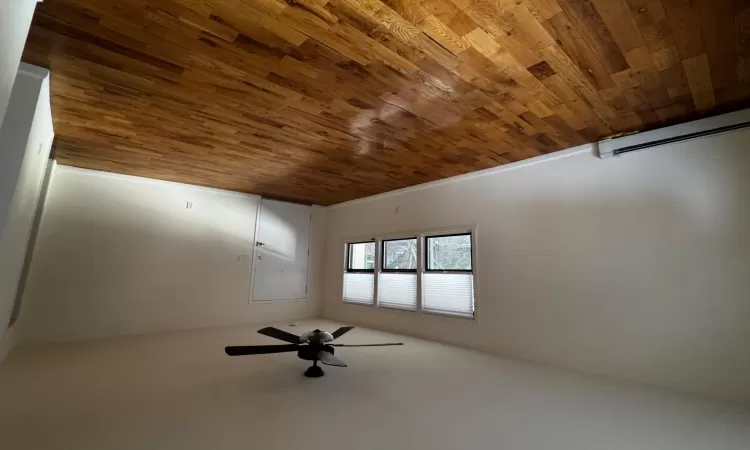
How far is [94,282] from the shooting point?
4.87 m

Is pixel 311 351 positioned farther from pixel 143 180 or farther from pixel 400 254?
pixel 143 180

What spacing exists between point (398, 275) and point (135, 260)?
4.58 meters

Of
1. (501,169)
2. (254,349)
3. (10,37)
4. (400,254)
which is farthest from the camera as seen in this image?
(400,254)

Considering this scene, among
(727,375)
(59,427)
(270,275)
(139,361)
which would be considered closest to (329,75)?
(59,427)

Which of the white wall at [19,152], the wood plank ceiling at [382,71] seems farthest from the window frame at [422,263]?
the white wall at [19,152]

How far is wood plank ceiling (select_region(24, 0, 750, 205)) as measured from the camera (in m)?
1.87

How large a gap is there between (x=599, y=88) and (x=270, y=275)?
6230 mm

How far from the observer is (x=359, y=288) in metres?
6.63

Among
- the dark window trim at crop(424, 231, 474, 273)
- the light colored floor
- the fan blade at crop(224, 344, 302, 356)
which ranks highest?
the dark window trim at crop(424, 231, 474, 273)

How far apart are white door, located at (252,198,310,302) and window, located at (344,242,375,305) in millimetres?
1062

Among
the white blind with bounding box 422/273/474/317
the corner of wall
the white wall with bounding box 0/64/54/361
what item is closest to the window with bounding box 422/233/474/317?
the white blind with bounding box 422/273/474/317

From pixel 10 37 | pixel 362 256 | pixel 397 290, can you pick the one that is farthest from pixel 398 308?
pixel 10 37

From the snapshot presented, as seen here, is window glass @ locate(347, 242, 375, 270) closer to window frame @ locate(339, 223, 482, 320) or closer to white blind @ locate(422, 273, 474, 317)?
window frame @ locate(339, 223, 482, 320)

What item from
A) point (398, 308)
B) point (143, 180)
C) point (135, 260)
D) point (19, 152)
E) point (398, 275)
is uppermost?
point (143, 180)
